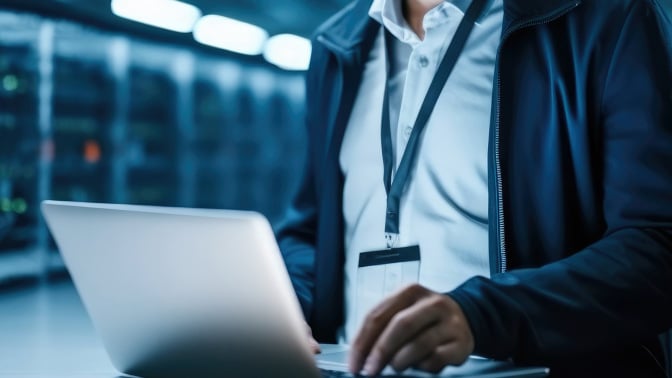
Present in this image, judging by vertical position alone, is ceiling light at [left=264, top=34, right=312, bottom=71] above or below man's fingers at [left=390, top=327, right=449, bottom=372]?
above

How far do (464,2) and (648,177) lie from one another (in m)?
0.50

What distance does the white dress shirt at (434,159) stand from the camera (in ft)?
4.13

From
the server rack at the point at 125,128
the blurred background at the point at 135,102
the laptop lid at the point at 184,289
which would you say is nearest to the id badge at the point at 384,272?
the laptop lid at the point at 184,289

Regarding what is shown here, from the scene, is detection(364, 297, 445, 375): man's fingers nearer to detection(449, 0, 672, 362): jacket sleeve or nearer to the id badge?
detection(449, 0, 672, 362): jacket sleeve

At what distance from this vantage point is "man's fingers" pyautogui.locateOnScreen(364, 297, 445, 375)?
75 centimetres

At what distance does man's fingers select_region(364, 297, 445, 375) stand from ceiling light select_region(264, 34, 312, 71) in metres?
9.50

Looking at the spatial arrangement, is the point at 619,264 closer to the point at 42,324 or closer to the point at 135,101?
the point at 42,324

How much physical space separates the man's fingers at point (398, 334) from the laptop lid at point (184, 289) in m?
0.06

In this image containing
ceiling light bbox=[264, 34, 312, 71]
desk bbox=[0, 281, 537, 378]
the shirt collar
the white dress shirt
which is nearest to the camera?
the white dress shirt

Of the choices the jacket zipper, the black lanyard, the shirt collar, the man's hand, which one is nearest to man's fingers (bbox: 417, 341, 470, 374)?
the man's hand

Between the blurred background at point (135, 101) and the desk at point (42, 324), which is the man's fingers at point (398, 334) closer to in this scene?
the desk at point (42, 324)

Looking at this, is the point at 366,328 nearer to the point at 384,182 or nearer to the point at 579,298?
the point at 579,298

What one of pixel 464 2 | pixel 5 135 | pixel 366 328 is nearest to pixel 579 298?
pixel 366 328

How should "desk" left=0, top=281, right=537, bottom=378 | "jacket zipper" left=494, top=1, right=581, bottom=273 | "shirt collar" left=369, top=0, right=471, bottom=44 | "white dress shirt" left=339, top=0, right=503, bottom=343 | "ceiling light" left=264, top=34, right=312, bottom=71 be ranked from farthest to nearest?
"ceiling light" left=264, top=34, right=312, bottom=71 → "desk" left=0, top=281, right=537, bottom=378 → "shirt collar" left=369, top=0, right=471, bottom=44 → "white dress shirt" left=339, top=0, right=503, bottom=343 → "jacket zipper" left=494, top=1, right=581, bottom=273
